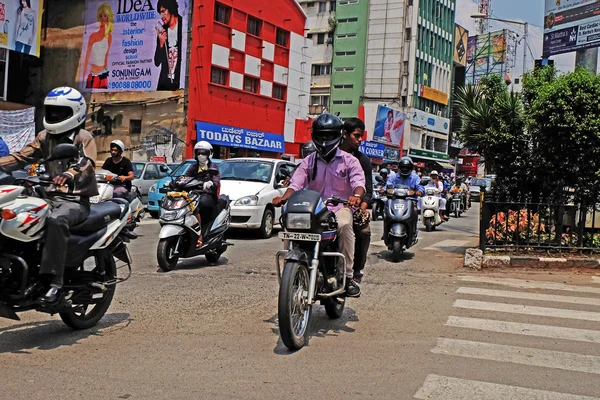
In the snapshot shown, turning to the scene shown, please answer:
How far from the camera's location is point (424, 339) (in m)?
5.55

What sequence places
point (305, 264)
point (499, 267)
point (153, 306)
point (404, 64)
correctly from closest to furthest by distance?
1. point (305, 264)
2. point (153, 306)
3. point (499, 267)
4. point (404, 64)

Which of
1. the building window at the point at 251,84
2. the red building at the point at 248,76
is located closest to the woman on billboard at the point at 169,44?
the red building at the point at 248,76

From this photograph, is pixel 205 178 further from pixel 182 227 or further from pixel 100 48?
pixel 100 48

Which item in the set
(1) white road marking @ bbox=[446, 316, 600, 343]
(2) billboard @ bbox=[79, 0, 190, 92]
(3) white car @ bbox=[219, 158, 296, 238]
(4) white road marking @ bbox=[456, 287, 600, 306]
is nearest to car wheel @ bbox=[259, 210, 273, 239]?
(3) white car @ bbox=[219, 158, 296, 238]

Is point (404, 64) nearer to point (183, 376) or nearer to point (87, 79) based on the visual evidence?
point (87, 79)

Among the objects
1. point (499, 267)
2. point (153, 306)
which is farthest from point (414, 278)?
point (153, 306)

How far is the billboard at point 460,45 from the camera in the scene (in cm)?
7656

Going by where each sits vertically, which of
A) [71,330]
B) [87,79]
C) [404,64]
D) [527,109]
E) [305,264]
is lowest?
[71,330]

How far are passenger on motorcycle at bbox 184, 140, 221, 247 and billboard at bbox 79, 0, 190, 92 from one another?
25.4 m

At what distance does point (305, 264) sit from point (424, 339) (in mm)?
1368

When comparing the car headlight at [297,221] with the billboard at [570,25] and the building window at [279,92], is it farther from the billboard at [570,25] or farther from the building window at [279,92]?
the building window at [279,92]

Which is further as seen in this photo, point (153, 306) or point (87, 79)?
point (87, 79)

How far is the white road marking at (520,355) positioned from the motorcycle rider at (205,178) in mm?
4737

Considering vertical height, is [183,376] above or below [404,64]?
below
